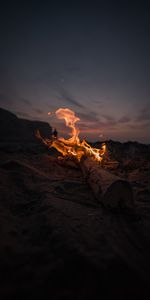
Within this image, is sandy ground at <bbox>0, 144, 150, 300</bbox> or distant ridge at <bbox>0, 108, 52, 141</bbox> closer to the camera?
sandy ground at <bbox>0, 144, 150, 300</bbox>

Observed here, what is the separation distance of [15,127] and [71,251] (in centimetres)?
3819

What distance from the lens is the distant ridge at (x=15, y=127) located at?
108 feet

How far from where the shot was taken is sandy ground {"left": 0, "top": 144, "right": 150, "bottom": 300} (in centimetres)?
111

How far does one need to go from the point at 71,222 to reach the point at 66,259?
60 centimetres

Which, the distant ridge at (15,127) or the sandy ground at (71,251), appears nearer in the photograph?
the sandy ground at (71,251)

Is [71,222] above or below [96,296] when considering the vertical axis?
above

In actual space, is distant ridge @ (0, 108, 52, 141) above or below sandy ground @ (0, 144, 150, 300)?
above

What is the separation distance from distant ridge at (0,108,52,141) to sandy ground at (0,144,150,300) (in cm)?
3012

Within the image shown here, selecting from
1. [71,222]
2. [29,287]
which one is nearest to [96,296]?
[29,287]

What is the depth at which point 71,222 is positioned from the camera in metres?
1.93

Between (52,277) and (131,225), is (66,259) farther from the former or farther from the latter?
(131,225)

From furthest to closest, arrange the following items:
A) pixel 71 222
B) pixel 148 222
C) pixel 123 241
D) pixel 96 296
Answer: pixel 148 222
pixel 71 222
pixel 123 241
pixel 96 296

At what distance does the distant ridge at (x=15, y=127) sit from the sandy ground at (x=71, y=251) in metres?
30.1

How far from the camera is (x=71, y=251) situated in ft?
4.62
